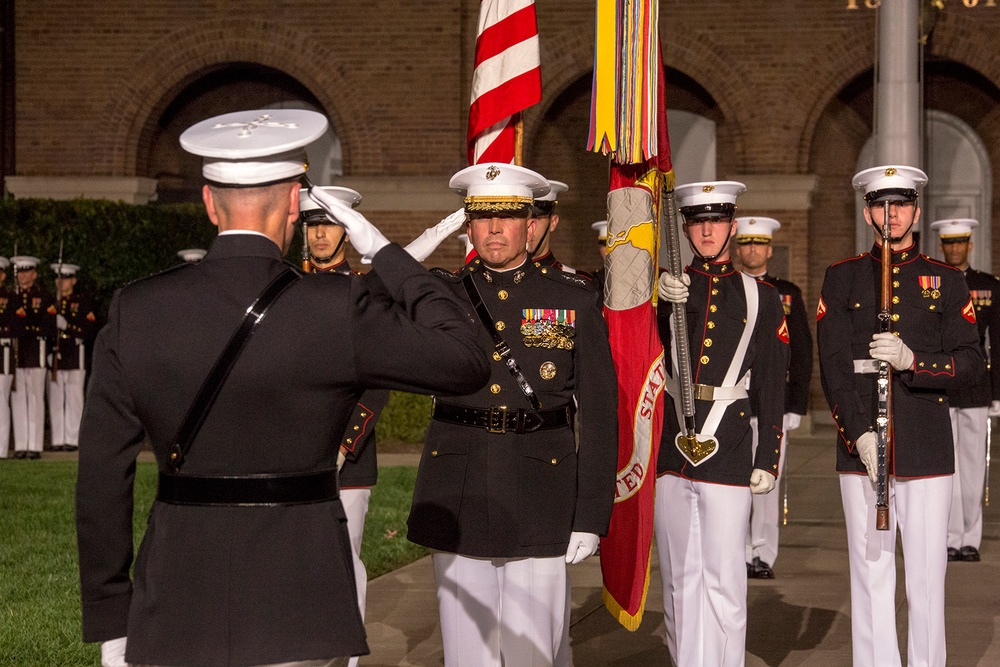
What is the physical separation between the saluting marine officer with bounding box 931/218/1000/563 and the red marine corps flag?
4.40 metres

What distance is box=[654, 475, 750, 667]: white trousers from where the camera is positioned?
6.11m

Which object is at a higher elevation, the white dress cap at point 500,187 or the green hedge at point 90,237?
the green hedge at point 90,237

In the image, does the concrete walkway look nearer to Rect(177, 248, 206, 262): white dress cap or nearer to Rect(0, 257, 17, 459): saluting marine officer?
Rect(177, 248, 206, 262): white dress cap

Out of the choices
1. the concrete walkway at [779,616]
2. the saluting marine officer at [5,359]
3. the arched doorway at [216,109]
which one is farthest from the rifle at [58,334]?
the concrete walkway at [779,616]

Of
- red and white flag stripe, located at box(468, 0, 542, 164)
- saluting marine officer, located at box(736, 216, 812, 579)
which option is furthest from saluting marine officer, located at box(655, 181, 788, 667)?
saluting marine officer, located at box(736, 216, 812, 579)

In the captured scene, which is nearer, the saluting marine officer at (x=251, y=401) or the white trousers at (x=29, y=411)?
the saluting marine officer at (x=251, y=401)

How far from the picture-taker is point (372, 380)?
323 centimetres

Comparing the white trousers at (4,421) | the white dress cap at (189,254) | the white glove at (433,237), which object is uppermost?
the white dress cap at (189,254)

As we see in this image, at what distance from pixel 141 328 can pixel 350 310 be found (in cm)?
46

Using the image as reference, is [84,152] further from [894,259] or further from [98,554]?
[98,554]

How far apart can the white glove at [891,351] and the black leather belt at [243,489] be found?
11.2ft

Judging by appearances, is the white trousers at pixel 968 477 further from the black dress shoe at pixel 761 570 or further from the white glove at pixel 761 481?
the white glove at pixel 761 481

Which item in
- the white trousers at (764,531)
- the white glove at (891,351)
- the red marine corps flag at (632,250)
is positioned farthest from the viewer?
the white trousers at (764,531)

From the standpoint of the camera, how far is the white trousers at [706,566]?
6113 mm
